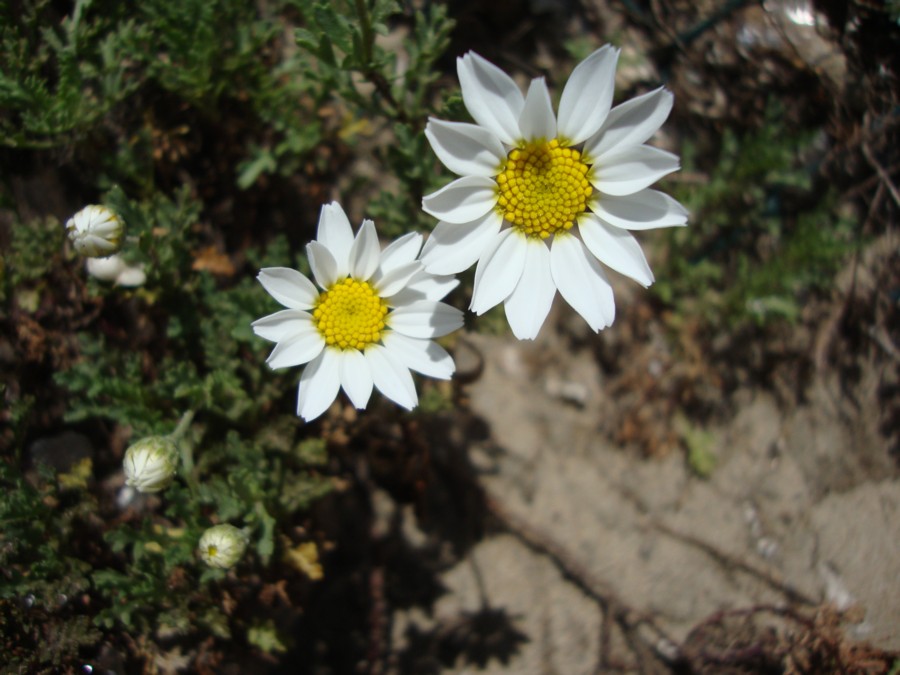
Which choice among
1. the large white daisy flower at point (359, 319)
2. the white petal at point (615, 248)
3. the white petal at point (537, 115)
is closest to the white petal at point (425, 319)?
the large white daisy flower at point (359, 319)

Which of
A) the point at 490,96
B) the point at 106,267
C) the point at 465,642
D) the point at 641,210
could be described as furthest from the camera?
the point at 465,642

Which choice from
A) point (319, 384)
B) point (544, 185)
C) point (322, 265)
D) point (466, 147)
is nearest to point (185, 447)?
point (319, 384)

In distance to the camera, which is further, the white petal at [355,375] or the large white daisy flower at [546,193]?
the white petal at [355,375]

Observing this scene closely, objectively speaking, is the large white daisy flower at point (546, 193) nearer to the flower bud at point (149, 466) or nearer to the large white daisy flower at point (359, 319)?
the large white daisy flower at point (359, 319)

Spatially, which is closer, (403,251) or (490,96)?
(490,96)

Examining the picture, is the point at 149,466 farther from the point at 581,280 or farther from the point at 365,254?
the point at 581,280

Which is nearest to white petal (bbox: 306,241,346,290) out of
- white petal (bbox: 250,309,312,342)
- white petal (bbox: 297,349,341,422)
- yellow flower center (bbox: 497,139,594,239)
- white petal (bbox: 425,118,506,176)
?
white petal (bbox: 250,309,312,342)

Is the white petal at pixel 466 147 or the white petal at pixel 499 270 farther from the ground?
the white petal at pixel 466 147
